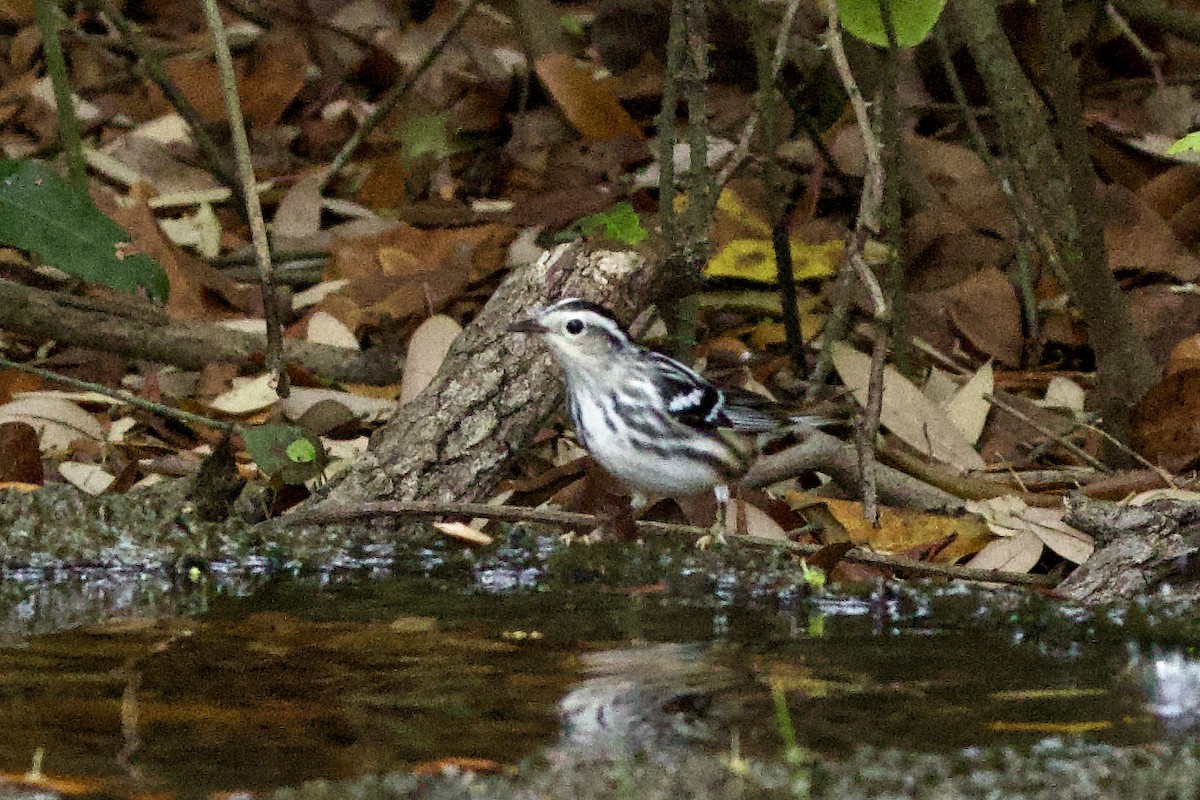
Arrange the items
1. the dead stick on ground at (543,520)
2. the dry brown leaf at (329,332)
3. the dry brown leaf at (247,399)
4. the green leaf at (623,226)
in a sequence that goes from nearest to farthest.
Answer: the dead stick on ground at (543,520) → the green leaf at (623,226) → the dry brown leaf at (247,399) → the dry brown leaf at (329,332)

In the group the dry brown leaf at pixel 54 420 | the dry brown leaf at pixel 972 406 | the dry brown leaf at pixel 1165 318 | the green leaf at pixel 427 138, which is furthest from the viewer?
the green leaf at pixel 427 138

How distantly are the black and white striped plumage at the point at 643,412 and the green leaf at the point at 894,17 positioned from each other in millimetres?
979

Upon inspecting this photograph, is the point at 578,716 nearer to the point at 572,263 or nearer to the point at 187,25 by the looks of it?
the point at 572,263

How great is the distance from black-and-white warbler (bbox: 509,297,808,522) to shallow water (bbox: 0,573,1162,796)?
865 mm

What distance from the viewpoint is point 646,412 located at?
496cm

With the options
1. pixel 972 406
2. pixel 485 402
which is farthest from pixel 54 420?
pixel 972 406

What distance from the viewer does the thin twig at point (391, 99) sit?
6.84m

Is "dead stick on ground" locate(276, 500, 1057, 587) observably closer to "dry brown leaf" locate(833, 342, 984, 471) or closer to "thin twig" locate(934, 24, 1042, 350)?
"dry brown leaf" locate(833, 342, 984, 471)

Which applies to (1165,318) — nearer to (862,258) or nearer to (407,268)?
(862,258)

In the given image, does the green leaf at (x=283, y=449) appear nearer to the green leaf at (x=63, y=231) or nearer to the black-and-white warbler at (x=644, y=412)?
the black-and-white warbler at (x=644, y=412)

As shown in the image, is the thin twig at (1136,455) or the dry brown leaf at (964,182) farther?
the dry brown leaf at (964,182)

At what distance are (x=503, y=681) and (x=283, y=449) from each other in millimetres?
1525

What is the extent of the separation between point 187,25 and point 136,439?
4140mm

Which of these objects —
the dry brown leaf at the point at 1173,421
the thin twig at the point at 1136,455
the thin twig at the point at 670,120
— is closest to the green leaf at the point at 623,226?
the thin twig at the point at 670,120
